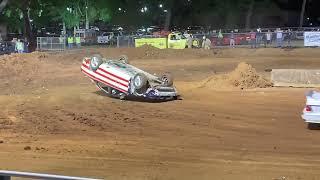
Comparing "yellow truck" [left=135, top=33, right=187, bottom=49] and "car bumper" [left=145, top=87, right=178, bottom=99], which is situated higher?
"yellow truck" [left=135, top=33, right=187, bottom=49]

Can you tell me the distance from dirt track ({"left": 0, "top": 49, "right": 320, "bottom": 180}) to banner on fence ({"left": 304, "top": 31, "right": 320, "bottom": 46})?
19.1m

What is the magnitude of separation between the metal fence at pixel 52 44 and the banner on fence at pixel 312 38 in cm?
2121

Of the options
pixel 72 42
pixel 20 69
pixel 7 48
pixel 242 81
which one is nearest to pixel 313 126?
pixel 242 81

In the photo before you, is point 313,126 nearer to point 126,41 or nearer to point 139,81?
point 139,81

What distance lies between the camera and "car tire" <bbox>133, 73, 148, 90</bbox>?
19.1 m

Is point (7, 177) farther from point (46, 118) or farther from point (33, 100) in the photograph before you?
point (33, 100)

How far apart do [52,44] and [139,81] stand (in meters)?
32.7

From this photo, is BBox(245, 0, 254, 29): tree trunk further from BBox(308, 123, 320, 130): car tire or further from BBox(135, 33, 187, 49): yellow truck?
BBox(308, 123, 320, 130): car tire

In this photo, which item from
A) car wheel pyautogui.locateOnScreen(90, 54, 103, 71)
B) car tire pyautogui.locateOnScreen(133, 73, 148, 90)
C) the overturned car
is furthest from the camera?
car wheel pyautogui.locateOnScreen(90, 54, 103, 71)

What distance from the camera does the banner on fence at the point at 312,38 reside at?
144ft

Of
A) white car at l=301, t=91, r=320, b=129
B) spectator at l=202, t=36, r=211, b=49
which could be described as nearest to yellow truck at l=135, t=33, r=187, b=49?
spectator at l=202, t=36, r=211, b=49

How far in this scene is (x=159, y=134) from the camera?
14.3m

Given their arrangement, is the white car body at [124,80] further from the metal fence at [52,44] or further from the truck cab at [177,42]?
the metal fence at [52,44]

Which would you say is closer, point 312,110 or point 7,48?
point 312,110
